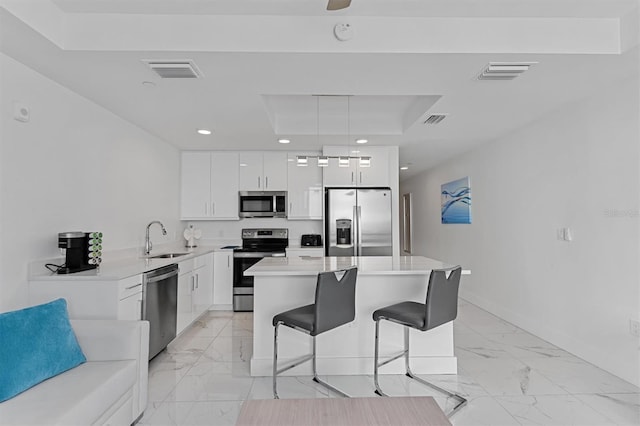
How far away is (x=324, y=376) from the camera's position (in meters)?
2.94

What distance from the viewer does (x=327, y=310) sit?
249cm

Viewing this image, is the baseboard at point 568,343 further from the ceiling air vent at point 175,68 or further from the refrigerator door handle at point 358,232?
the ceiling air vent at point 175,68

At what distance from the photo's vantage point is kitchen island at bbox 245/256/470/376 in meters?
2.97

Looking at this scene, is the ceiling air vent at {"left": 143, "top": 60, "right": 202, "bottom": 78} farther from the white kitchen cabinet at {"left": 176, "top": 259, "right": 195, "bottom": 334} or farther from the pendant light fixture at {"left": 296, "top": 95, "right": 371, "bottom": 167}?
the white kitchen cabinet at {"left": 176, "top": 259, "right": 195, "bottom": 334}

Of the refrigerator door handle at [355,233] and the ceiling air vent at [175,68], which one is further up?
the ceiling air vent at [175,68]

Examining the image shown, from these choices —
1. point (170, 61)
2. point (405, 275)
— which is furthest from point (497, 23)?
point (170, 61)

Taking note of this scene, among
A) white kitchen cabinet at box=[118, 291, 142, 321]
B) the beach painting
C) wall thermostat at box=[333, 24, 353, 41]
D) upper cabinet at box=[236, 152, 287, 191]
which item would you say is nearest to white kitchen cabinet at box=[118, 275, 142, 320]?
white kitchen cabinet at box=[118, 291, 142, 321]

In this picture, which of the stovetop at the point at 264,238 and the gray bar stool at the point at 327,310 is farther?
the stovetop at the point at 264,238

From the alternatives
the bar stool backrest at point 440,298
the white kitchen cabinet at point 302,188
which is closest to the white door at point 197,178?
the white kitchen cabinet at point 302,188

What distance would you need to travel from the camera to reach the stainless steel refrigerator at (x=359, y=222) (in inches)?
192

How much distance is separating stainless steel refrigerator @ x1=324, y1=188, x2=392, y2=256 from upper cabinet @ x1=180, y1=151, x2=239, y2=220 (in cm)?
156

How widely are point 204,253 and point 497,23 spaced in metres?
3.95

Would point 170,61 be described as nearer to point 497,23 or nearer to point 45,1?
point 45,1

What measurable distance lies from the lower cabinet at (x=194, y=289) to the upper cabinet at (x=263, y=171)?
122cm
